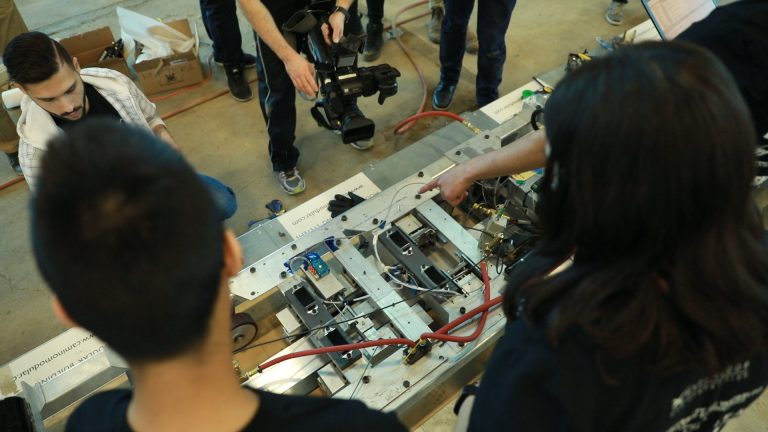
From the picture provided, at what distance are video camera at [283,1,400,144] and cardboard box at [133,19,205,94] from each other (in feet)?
5.15

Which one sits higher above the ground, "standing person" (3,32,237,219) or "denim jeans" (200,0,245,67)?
"standing person" (3,32,237,219)

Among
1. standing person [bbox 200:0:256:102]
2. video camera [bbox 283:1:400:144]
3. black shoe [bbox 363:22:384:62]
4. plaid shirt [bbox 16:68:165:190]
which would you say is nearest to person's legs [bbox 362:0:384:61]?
black shoe [bbox 363:22:384:62]

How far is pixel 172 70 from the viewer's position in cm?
308

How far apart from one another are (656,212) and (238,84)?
2845 mm

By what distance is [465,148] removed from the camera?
1961 mm

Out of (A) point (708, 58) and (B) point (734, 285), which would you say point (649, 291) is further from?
(A) point (708, 58)

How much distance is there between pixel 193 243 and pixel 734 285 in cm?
68

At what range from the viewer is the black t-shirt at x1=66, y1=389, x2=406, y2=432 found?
2.27 ft

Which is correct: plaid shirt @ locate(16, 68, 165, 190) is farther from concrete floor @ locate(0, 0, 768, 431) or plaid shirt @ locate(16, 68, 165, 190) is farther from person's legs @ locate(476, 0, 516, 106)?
person's legs @ locate(476, 0, 516, 106)

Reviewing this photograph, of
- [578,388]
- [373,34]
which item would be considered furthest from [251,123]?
[578,388]

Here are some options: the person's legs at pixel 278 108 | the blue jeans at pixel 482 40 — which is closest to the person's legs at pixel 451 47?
the blue jeans at pixel 482 40

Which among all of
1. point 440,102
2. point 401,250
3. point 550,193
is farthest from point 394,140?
point 550,193

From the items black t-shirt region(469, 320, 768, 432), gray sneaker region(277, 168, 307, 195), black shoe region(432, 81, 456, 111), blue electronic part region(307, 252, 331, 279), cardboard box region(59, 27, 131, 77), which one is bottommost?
black shoe region(432, 81, 456, 111)

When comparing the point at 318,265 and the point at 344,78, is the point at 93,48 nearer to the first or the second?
the point at 344,78
